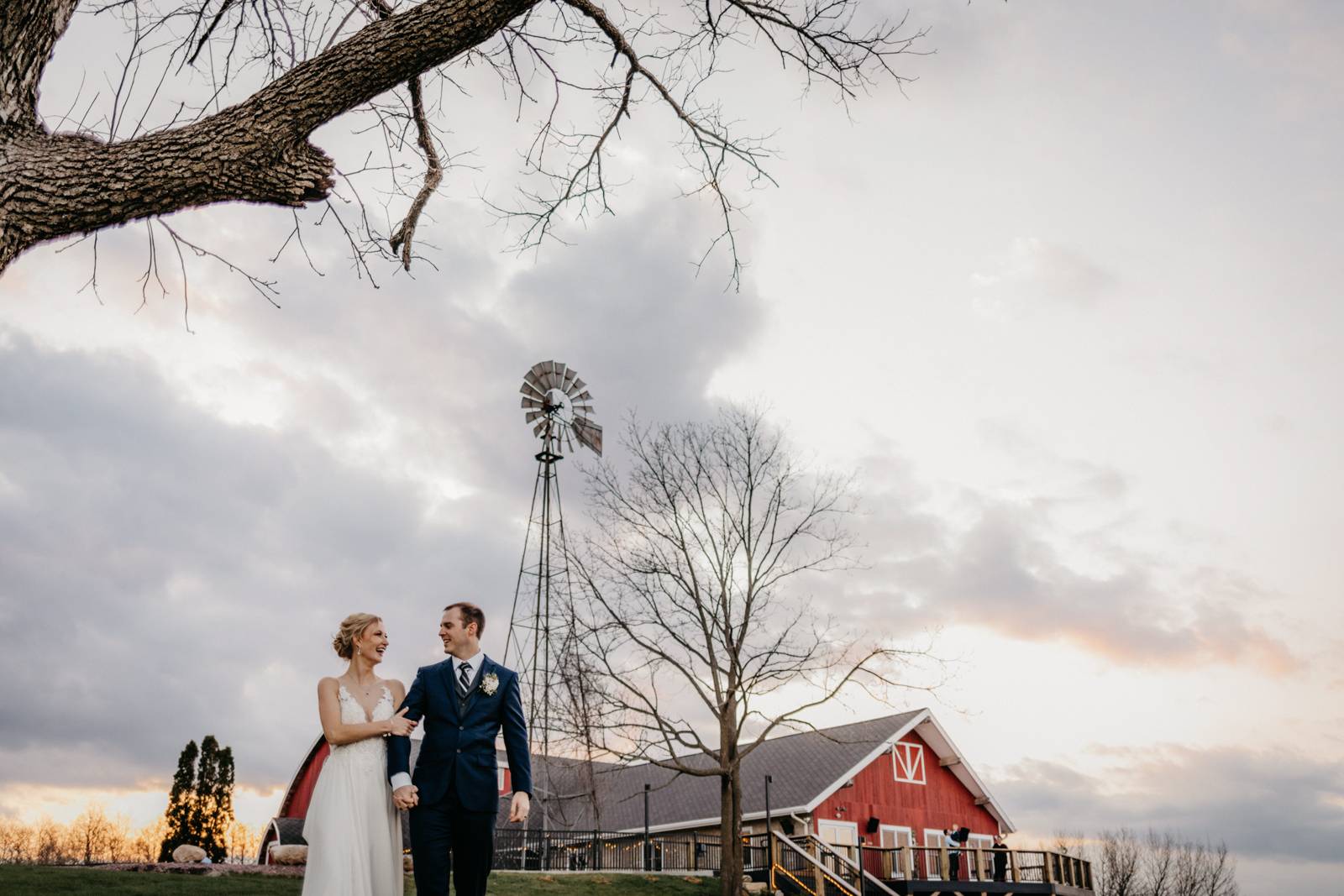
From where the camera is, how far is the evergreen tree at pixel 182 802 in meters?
38.1

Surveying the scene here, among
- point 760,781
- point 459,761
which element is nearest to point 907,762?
point 760,781

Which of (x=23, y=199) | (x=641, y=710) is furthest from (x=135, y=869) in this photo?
(x=23, y=199)

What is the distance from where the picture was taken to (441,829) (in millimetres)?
4820

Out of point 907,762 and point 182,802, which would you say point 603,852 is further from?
point 182,802

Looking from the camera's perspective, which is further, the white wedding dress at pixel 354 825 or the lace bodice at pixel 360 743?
the lace bodice at pixel 360 743

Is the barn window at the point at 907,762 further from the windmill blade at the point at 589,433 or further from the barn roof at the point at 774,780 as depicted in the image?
the windmill blade at the point at 589,433

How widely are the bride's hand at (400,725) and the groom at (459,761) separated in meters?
0.03

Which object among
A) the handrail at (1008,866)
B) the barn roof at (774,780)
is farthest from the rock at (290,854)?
the handrail at (1008,866)

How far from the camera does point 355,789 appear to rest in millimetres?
4941

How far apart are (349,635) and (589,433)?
2466 centimetres

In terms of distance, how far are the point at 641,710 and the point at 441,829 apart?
57.6 ft

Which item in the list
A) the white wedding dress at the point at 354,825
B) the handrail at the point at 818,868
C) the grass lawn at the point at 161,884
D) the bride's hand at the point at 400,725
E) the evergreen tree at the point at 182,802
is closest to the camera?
the white wedding dress at the point at 354,825

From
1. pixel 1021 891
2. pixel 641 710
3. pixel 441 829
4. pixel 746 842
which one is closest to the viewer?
pixel 441 829

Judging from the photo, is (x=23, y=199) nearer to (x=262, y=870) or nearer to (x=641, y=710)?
(x=262, y=870)
